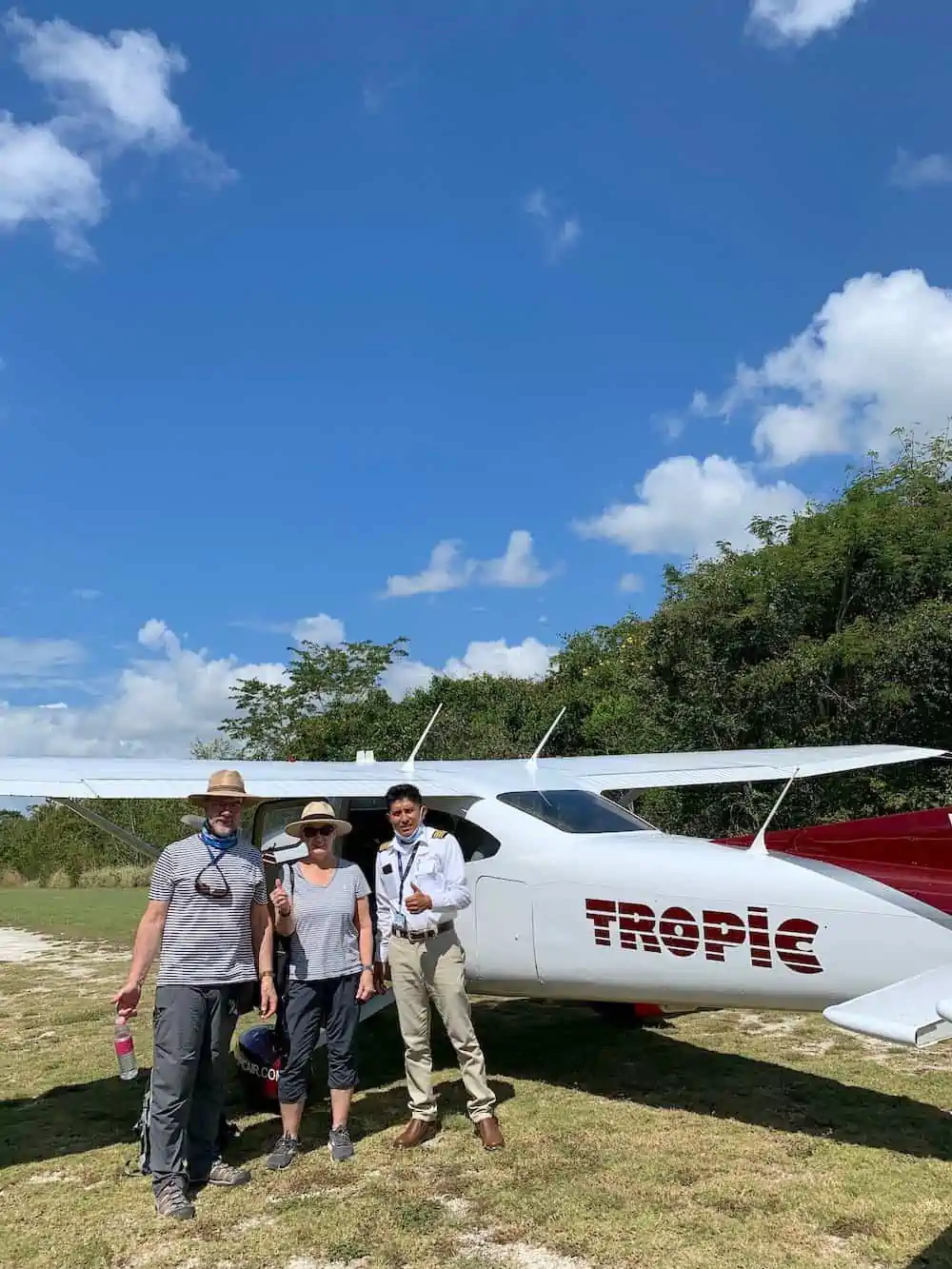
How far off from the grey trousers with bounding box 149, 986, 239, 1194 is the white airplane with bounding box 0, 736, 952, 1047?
48.3 inches

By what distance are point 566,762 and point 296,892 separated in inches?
136

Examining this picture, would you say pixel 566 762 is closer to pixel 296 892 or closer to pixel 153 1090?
pixel 296 892

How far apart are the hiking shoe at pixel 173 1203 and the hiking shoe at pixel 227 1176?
0.90 feet

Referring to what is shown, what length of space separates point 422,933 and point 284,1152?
121cm

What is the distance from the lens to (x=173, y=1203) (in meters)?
4.07

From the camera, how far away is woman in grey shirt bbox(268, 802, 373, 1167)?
4695 mm

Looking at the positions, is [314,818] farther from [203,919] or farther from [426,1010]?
[426,1010]

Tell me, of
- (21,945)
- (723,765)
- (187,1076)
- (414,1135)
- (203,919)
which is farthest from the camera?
(21,945)

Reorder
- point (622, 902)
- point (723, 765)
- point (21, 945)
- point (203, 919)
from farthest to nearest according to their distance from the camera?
point (21, 945) < point (723, 765) < point (622, 902) < point (203, 919)

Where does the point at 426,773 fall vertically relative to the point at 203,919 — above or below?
above

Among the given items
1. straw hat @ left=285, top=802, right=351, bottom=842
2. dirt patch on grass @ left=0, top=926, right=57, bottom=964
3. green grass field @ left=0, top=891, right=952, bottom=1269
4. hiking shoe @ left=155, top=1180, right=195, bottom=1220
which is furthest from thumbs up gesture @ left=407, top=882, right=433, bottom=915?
dirt patch on grass @ left=0, top=926, right=57, bottom=964

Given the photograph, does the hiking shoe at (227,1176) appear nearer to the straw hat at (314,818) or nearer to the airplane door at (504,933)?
the straw hat at (314,818)

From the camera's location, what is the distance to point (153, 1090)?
4.27 meters

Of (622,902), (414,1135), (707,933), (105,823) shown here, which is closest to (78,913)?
(105,823)
